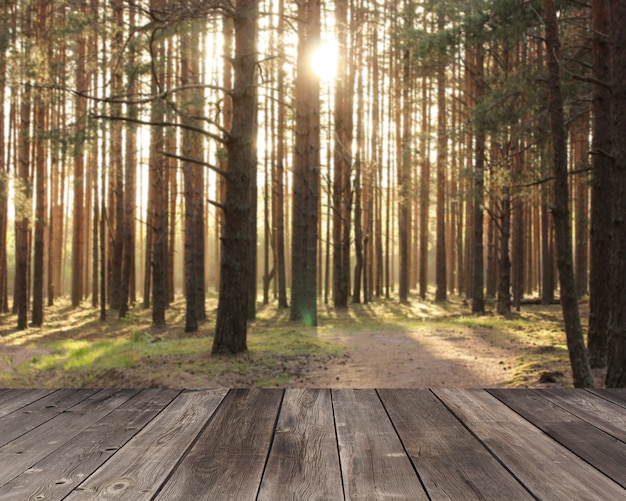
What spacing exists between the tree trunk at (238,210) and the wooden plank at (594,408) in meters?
7.34

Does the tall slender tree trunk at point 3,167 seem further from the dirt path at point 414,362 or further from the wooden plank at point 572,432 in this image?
the wooden plank at point 572,432

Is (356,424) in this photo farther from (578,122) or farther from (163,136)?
(163,136)

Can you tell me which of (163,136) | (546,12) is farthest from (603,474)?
(163,136)

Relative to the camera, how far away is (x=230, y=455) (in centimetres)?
234

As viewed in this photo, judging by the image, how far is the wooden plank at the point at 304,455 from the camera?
1975 millimetres

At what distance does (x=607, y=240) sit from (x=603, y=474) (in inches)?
305

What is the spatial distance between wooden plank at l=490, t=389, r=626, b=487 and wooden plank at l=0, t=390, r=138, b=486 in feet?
7.37

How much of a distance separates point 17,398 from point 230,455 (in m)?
1.73

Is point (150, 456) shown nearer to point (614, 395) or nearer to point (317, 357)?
point (614, 395)

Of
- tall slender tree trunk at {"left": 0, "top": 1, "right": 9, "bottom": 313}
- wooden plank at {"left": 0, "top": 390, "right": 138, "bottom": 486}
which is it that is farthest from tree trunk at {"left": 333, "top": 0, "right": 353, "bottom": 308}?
wooden plank at {"left": 0, "top": 390, "right": 138, "bottom": 486}

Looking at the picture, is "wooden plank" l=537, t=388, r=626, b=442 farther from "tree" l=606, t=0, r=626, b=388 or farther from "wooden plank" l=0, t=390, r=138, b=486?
"tree" l=606, t=0, r=626, b=388

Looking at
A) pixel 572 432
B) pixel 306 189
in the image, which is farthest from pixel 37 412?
pixel 306 189

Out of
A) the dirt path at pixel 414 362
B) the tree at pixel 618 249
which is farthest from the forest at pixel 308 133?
the dirt path at pixel 414 362

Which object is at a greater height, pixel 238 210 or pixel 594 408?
pixel 238 210
